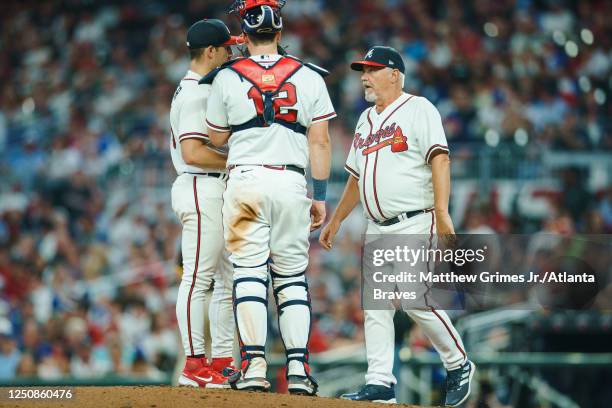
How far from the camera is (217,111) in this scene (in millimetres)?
5266

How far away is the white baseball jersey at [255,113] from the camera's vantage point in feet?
17.0

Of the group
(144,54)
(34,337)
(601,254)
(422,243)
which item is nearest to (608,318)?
(601,254)

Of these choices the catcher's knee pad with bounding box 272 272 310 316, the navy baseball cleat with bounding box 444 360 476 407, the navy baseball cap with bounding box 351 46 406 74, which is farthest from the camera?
the navy baseball cap with bounding box 351 46 406 74

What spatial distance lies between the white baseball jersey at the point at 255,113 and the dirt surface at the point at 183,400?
1161 millimetres

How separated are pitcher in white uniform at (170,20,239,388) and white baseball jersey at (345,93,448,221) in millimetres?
822

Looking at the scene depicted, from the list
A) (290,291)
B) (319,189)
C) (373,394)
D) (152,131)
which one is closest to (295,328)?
(290,291)

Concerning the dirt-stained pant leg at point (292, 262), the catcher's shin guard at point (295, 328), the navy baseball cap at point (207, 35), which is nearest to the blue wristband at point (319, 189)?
the dirt-stained pant leg at point (292, 262)

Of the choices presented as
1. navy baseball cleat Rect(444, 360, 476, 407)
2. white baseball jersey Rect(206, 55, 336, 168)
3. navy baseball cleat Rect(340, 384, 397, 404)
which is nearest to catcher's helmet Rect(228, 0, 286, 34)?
white baseball jersey Rect(206, 55, 336, 168)

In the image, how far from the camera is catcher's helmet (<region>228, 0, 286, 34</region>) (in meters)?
5.19

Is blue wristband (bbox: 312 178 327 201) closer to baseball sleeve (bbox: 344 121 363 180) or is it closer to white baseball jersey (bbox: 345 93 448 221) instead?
white baseball jersey (bbox: 345 93 448 221)

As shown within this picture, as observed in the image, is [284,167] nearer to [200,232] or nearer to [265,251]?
[265,251]

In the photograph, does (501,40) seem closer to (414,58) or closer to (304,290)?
(414,58)

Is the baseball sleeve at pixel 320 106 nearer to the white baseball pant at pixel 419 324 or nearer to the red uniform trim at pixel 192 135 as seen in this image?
the red uniform trim at pixel 192 135

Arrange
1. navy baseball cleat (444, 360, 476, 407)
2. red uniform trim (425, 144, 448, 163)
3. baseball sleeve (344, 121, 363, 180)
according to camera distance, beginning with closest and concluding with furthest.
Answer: red uniform trim (425, 144, 448, 163) → navy baseball cleat (444, 360, 476, 407) → baseball sleeve (344, 121, 363, 180)
